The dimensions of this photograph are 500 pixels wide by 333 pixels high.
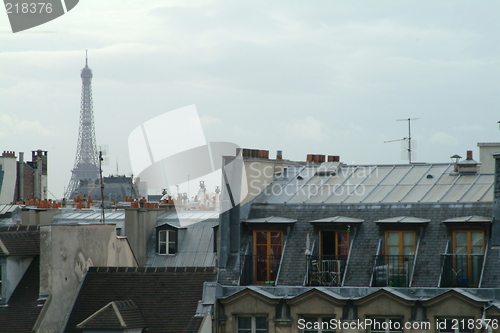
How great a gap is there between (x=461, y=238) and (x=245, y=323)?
27.0ft

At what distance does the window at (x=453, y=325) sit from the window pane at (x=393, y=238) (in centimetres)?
345

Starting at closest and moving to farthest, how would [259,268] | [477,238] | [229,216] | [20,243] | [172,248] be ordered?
[477,238] → [259,268] → [229,216] → [20,243] → [172,248]

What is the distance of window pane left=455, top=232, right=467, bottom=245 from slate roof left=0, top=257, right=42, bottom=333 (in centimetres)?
1553

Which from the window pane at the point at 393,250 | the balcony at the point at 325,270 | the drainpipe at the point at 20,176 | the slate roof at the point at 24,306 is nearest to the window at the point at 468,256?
the window pane at the point at 393,250

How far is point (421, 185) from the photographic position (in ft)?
119

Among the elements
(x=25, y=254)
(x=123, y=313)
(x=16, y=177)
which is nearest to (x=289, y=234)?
(x=123, y=313)

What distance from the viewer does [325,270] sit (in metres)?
34.2

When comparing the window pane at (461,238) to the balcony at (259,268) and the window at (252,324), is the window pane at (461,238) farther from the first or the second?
the window at (252,324)

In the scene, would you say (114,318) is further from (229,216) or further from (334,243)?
(334,243)

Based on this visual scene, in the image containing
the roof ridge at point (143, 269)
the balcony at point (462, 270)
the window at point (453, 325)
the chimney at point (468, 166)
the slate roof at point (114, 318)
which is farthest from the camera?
the roof ridge at point (143, 269)

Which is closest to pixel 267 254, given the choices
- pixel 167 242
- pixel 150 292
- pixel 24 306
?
pixel 150 292

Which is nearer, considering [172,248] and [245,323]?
[245,323]

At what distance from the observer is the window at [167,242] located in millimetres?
51562

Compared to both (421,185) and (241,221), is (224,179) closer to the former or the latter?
(241,221)
